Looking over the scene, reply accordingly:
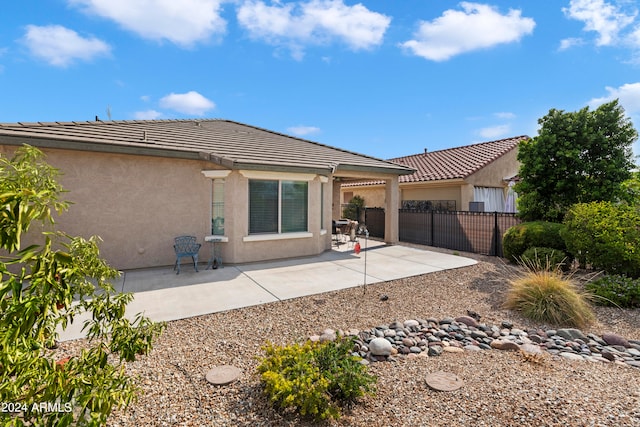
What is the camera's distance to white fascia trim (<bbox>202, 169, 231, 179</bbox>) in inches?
370

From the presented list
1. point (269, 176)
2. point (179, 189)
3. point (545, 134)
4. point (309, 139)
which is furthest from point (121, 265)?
point (545, 134)

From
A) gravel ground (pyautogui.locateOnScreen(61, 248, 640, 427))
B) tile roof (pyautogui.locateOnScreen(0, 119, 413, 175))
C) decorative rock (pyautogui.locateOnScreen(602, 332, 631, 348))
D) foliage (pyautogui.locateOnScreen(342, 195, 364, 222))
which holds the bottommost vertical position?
decorative rock (pyautogui.locateOnScreen(602, 332, 631, 348))

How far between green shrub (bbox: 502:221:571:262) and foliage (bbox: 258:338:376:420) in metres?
8.92

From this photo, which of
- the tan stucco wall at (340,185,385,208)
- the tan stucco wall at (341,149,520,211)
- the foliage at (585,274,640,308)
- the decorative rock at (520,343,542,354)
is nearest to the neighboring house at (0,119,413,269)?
the decorative rock at (520,343,542,354)

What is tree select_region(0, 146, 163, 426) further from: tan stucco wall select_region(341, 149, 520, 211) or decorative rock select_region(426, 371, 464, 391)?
tan stucco wall select_region(341, 149, 520, 211)

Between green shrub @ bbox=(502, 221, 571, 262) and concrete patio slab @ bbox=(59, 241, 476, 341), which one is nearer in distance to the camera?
concrete patio slab @ bbox=(59, 241, 476, 341)

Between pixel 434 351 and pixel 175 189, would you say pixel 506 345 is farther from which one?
pixel 175 189

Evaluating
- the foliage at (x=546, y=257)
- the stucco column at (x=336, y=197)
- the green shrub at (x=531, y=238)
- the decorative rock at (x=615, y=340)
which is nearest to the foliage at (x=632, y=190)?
the green shrub at (x=531, y=238)

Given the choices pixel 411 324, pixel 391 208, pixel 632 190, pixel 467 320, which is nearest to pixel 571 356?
pixel 467 320

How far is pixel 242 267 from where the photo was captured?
926cm

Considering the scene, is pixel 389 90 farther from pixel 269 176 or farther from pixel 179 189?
pixel 179 189

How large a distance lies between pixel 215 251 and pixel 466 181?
13606 mm

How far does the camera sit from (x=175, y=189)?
932cm

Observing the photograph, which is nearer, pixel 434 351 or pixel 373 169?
pixel 434 351
